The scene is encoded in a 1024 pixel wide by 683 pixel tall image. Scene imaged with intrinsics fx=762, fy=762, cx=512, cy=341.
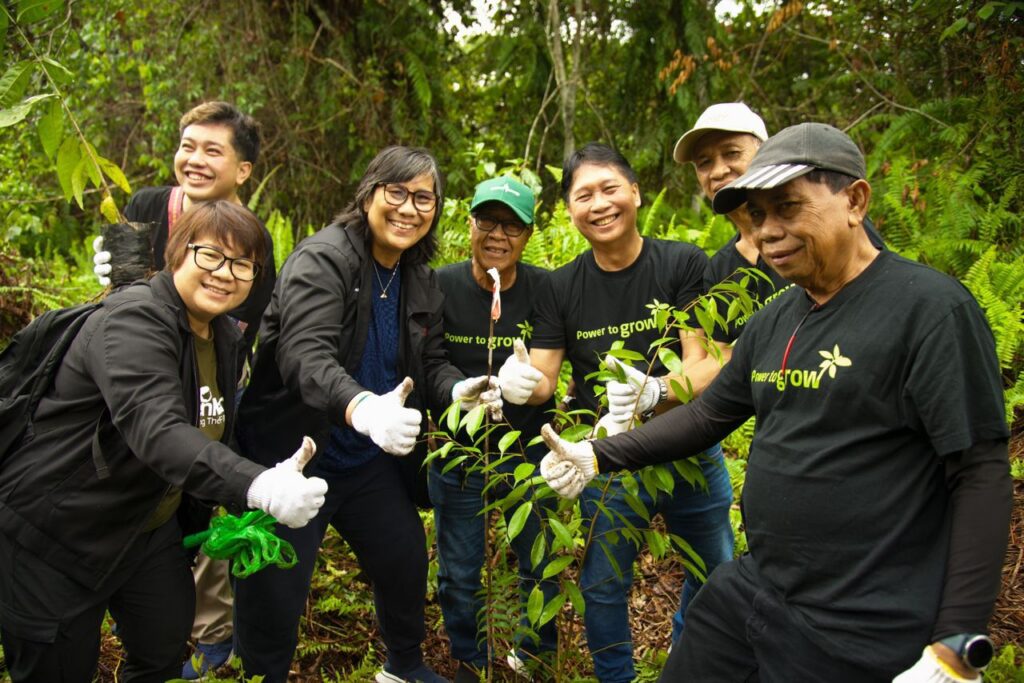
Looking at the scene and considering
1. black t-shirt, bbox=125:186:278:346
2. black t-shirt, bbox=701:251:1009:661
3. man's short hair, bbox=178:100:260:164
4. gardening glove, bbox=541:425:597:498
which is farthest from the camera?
man's short hair, bbox=178:100:260:164

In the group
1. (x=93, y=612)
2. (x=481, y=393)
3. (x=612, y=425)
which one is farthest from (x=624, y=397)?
(x=93, y=612)

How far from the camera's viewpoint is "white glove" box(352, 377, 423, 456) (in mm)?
2436

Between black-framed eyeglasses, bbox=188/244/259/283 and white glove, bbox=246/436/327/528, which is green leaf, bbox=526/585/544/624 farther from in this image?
black-framed eyeglasses, bbox=188/244/259/283

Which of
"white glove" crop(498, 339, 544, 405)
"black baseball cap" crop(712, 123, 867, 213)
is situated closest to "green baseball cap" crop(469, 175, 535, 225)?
"white glove" crop(498, 339, 544, 405)

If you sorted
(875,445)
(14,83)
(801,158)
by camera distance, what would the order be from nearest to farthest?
(875,445) < (801,158) < (14,83)

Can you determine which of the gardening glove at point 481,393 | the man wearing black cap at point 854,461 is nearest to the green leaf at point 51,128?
the gardening glove at point 481,393

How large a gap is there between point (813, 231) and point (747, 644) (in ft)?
3.82

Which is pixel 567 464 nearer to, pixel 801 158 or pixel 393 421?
pixel 393 421

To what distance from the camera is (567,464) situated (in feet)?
7.83

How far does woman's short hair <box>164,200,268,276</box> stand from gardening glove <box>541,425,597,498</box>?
49.4 inches

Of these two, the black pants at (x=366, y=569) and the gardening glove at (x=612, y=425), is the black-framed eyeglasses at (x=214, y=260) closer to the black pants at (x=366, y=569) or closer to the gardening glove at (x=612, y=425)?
the black pants at (x=366, y=569)

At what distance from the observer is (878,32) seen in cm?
647

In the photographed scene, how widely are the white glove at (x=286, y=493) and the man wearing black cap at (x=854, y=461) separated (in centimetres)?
123

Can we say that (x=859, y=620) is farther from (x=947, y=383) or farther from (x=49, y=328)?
(x=49, y=328)
